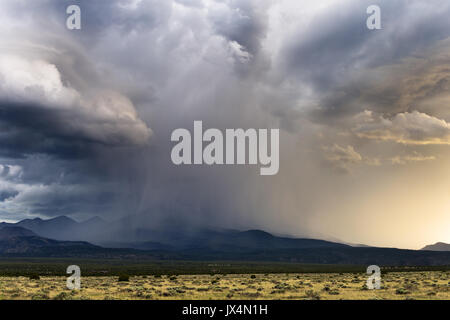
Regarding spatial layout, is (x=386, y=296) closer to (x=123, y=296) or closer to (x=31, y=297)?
(x=123, y=296)
